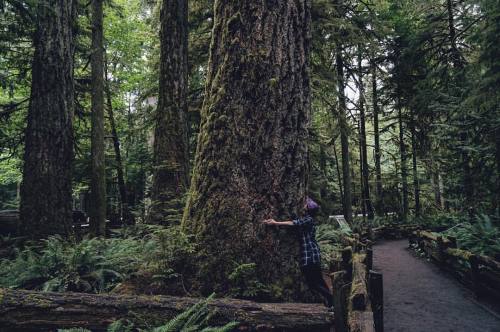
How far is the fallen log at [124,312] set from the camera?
11.8 feet

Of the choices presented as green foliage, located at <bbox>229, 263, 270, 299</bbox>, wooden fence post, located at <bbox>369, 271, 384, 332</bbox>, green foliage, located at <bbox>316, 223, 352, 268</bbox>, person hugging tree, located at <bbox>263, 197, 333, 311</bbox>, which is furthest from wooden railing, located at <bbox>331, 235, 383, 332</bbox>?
green foliage, located at <bbox>316, 223, 352, 268</bbox>

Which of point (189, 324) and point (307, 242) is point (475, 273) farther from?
point (189, 324)

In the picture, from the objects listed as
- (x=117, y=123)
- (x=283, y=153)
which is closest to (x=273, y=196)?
(x=283, y=153)

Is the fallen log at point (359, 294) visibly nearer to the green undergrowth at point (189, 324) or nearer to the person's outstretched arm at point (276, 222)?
the person's outstretched arm at point (276, 222)

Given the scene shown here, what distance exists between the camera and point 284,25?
5.12 metres

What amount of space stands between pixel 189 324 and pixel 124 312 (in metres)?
0.73

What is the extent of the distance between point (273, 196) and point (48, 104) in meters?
6.28

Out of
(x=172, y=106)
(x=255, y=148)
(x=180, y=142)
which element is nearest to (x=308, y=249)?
(x=255, y=148)

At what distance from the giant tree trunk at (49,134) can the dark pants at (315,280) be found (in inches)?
234

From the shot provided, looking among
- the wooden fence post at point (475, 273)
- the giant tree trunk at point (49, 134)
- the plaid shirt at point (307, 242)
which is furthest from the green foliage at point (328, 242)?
the giant tree trunk at point (49, 134)

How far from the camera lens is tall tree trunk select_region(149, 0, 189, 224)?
1012 centimetres

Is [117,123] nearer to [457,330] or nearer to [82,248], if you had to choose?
[82,248]

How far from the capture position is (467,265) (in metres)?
9.77

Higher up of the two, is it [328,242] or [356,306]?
[356,306]
